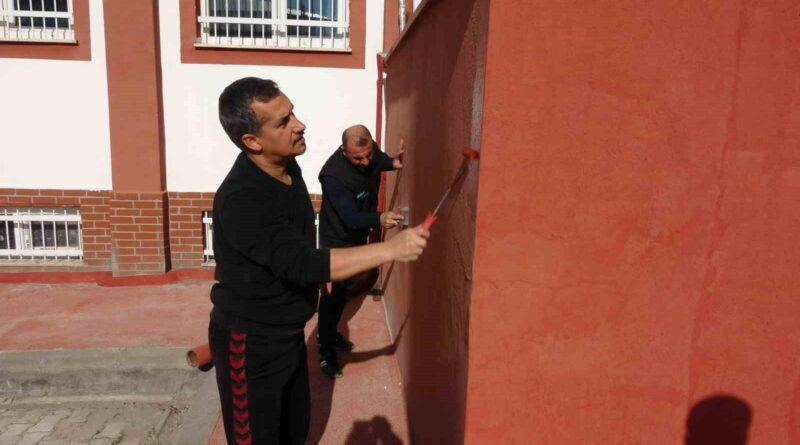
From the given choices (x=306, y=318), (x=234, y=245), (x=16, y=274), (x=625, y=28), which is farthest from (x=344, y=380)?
(x=16, y=274)

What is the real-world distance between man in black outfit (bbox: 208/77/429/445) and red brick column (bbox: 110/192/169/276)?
14.7 feet

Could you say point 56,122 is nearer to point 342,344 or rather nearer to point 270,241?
point 342,344

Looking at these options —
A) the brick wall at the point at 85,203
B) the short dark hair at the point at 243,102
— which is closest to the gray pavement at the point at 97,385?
the brick wall at the point at 85,203

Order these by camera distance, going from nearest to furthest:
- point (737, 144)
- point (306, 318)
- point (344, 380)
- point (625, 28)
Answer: point (625, 28) → point (737, 144) → point (306, 318) → point (344, 380)

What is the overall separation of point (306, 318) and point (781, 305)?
5.59 feet

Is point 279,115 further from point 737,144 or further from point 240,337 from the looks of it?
point 737,144

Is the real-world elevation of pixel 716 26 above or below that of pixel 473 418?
above

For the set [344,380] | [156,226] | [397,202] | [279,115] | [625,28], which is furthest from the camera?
[156,226]

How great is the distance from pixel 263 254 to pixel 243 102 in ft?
1.85

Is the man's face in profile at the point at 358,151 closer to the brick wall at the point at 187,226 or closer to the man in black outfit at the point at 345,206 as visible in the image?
the man in black outfit at the point at 345,206

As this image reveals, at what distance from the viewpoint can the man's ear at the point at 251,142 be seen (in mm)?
1982

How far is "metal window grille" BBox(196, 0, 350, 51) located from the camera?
618 cm

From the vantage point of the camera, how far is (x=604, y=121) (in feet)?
5.32

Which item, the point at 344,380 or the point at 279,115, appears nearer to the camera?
the point at 279,115
